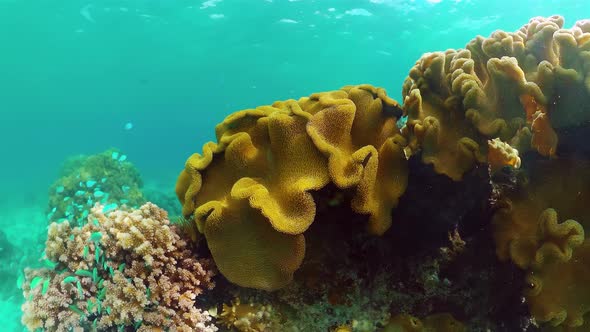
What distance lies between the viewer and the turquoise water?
29016 millimetres

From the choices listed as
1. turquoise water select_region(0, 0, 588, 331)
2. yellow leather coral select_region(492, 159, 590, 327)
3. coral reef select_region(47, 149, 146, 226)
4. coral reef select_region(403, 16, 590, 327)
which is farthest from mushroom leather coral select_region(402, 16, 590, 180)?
turquoise water select_region(0, 0, 588, 331)

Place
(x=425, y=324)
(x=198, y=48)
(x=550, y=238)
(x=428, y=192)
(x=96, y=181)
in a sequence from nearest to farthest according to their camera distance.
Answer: (x=550, y=238) < (x=428, y=192) < (x=425, y=324) < (x=96, y=181) < (x=198, y=48)

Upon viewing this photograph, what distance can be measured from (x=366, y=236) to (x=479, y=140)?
1.13 metres

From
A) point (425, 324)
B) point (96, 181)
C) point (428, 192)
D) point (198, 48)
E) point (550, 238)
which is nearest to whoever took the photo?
point (550, 238)

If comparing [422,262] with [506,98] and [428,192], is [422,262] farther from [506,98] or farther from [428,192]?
[506,98]

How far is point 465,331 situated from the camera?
3.15 meters

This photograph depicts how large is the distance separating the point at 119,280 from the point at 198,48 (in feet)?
163

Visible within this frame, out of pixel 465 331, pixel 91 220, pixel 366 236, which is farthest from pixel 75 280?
pixel 465 331

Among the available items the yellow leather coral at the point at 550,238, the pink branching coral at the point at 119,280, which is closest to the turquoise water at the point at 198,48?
the pink branching coral at the point at 119,280

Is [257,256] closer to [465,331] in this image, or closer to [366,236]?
[366,236]

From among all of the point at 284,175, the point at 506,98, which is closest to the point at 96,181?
the point at 284,175

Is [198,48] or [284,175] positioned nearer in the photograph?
[284,175]

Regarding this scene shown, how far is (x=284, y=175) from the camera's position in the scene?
8.65ft

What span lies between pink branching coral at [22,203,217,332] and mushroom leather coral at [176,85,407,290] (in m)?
0.33
